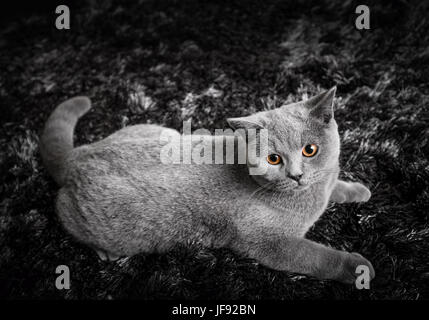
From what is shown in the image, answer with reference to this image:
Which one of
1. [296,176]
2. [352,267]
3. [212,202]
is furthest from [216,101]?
[352,267]

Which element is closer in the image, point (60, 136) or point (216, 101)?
point (60, 136)

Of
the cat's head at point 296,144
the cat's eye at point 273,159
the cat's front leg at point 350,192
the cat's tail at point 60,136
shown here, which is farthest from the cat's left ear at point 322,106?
the cat's tail at point 60,136

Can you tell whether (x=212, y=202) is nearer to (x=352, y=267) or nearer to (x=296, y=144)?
(x=296, y=144)

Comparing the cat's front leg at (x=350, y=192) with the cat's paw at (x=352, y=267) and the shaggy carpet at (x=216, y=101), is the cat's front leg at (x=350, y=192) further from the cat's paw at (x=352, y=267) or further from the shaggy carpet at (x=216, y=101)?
the cat's paw at (x=352, y=267)

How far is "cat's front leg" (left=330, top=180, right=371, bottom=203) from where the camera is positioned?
4.81 ft

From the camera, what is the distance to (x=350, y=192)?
147 cm

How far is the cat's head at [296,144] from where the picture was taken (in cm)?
118

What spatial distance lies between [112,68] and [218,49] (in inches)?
26.4

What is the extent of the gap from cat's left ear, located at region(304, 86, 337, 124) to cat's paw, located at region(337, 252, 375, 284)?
0.49m

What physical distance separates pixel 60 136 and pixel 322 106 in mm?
1167

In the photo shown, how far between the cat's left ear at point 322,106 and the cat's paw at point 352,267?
1.60 ft

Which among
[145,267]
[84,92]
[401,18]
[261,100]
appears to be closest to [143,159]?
[145,267]

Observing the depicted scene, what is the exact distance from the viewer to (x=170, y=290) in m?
1.31
